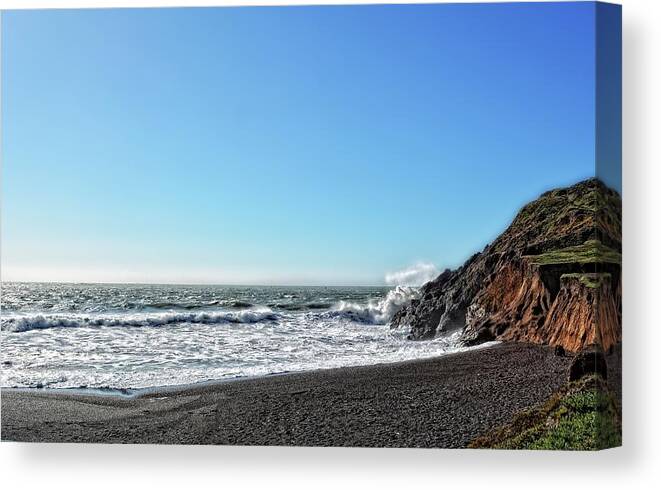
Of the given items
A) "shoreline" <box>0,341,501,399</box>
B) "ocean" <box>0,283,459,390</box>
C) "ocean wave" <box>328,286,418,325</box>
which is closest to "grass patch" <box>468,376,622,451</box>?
"shoreline" <box>0,341,501,399</box>

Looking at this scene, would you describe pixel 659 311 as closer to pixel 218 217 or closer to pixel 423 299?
pixel 423 299

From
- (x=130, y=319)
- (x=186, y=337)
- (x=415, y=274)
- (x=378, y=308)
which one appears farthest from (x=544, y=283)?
(x=130, y=319)

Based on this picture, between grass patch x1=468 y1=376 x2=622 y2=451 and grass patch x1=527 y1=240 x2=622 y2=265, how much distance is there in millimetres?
1186

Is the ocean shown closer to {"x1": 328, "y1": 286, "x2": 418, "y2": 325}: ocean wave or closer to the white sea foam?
{"x1": 328, "y1": 286, "x2": 418, "y2": 325}: ocean wave

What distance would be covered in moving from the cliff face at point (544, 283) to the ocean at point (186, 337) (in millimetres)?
392

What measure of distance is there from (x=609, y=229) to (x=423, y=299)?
206 cm

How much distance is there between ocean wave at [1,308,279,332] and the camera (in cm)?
1002

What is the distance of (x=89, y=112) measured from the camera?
10109mm

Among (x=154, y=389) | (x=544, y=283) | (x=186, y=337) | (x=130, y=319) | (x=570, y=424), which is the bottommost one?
(x=570, y=424)

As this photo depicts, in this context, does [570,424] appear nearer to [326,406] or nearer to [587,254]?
[587,254]

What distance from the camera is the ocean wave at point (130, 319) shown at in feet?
32.9

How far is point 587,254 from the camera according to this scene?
912cm

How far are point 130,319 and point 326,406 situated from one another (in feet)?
8.22

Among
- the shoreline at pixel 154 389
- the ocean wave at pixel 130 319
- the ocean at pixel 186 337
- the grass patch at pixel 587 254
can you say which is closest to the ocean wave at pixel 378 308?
the ocean at pixel 186 337
